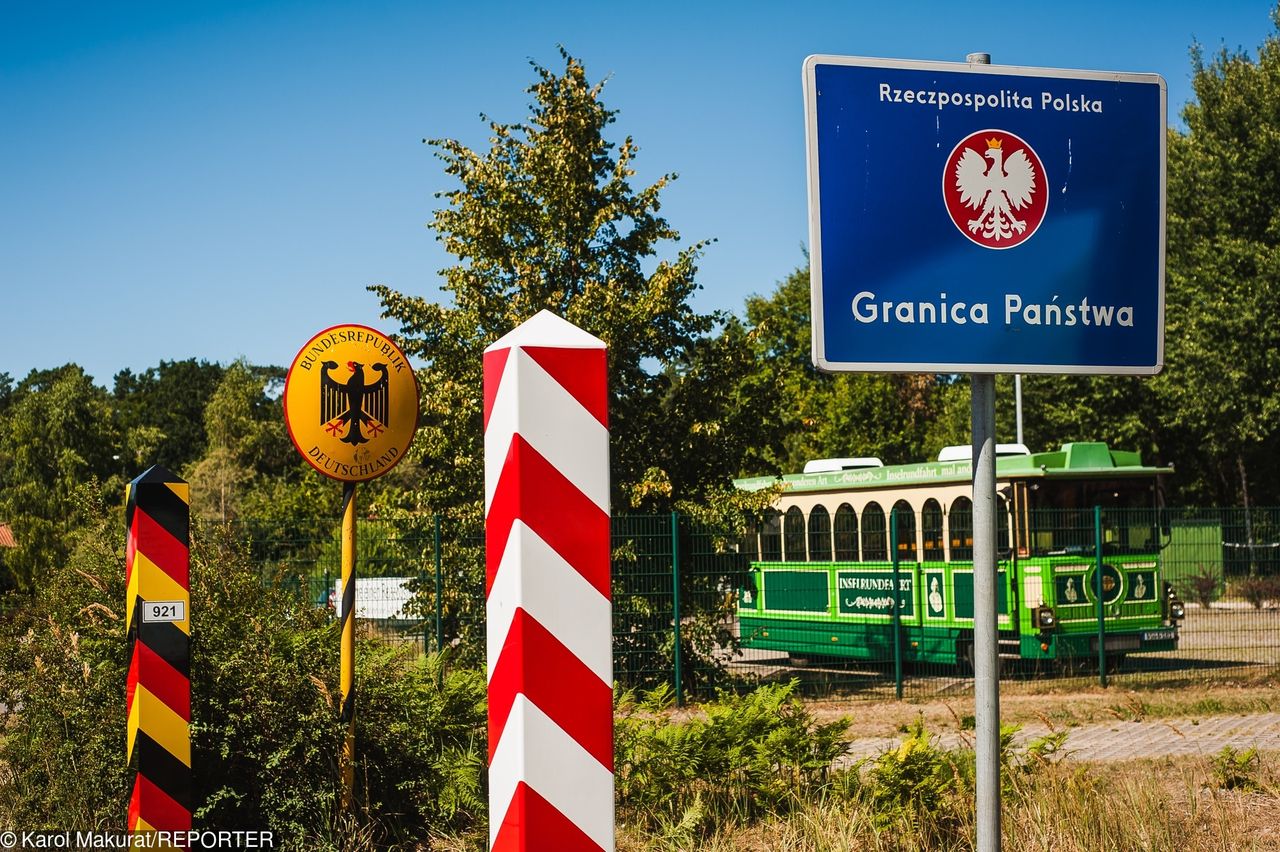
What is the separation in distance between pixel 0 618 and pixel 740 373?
946 centimetres

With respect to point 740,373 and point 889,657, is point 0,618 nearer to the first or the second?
point 740,373

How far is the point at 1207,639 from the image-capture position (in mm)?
18594

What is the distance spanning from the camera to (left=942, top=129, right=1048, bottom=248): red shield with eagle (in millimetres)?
3529

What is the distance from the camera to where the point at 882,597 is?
1728cm

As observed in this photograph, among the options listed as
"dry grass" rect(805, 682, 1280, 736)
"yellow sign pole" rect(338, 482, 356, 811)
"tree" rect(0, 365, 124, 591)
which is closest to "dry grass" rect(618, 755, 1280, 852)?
"yellow sign pole" rect(338, 482, 356, 811)

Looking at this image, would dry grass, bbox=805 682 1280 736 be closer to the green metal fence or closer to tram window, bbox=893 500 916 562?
the green metal fence

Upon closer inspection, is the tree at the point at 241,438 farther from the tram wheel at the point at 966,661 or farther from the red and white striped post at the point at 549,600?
the red and white striped post at the point at 549,600

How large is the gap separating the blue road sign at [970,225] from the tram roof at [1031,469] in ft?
43.4

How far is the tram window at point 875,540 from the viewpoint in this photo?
57.8 ft

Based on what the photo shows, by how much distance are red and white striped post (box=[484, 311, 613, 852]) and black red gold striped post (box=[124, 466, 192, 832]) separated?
366 cm

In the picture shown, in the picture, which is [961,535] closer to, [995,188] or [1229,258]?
[995,188]

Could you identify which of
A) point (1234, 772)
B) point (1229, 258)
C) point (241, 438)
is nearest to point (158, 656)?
point (1234, 772)

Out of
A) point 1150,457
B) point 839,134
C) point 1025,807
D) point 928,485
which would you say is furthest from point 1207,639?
point 1150,457

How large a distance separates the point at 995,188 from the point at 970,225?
0.42ft
